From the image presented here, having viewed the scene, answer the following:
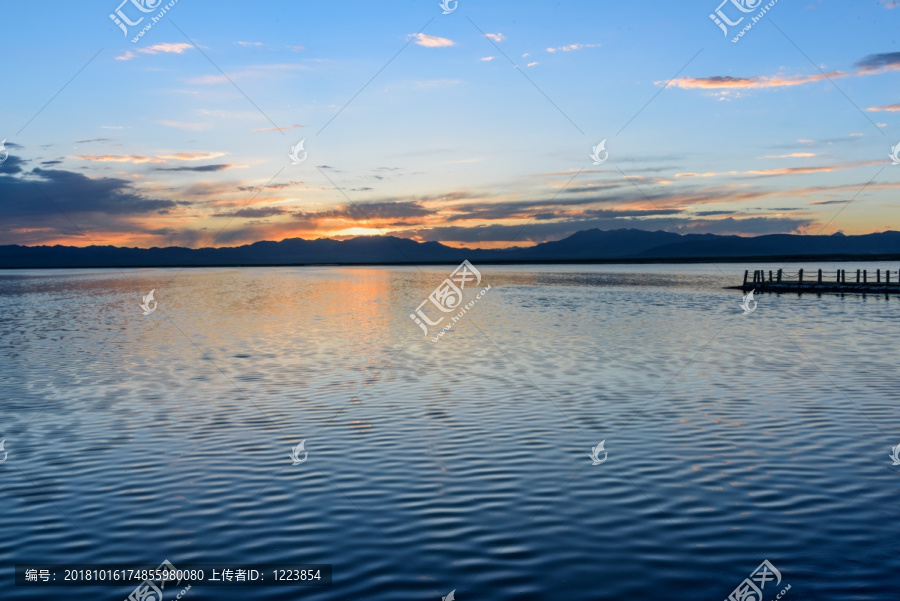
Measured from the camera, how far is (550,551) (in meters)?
10.4

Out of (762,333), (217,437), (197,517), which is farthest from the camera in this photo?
(762,333)

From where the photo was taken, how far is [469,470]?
47.5 feet

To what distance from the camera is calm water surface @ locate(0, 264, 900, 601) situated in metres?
9.88

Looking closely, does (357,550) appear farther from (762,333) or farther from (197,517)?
(762,333)

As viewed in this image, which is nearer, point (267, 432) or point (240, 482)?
point (240, 482)

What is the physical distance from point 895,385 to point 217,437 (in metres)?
20.5

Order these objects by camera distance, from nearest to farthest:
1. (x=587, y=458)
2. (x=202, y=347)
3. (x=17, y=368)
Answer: (x=587, y=458)
(x=17, y=368)
(x=202, y=347)

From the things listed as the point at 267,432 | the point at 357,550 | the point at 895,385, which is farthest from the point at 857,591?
the point at 895,385

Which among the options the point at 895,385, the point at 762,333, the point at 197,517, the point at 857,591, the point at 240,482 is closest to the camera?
the point at 857,591

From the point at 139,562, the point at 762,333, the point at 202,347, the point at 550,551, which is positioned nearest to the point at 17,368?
the point at 202,347

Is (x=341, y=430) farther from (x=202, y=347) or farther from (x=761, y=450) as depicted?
(x=202, y=347)

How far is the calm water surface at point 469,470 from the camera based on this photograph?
9.88m

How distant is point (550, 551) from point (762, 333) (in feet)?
116

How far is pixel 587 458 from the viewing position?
608 inches
